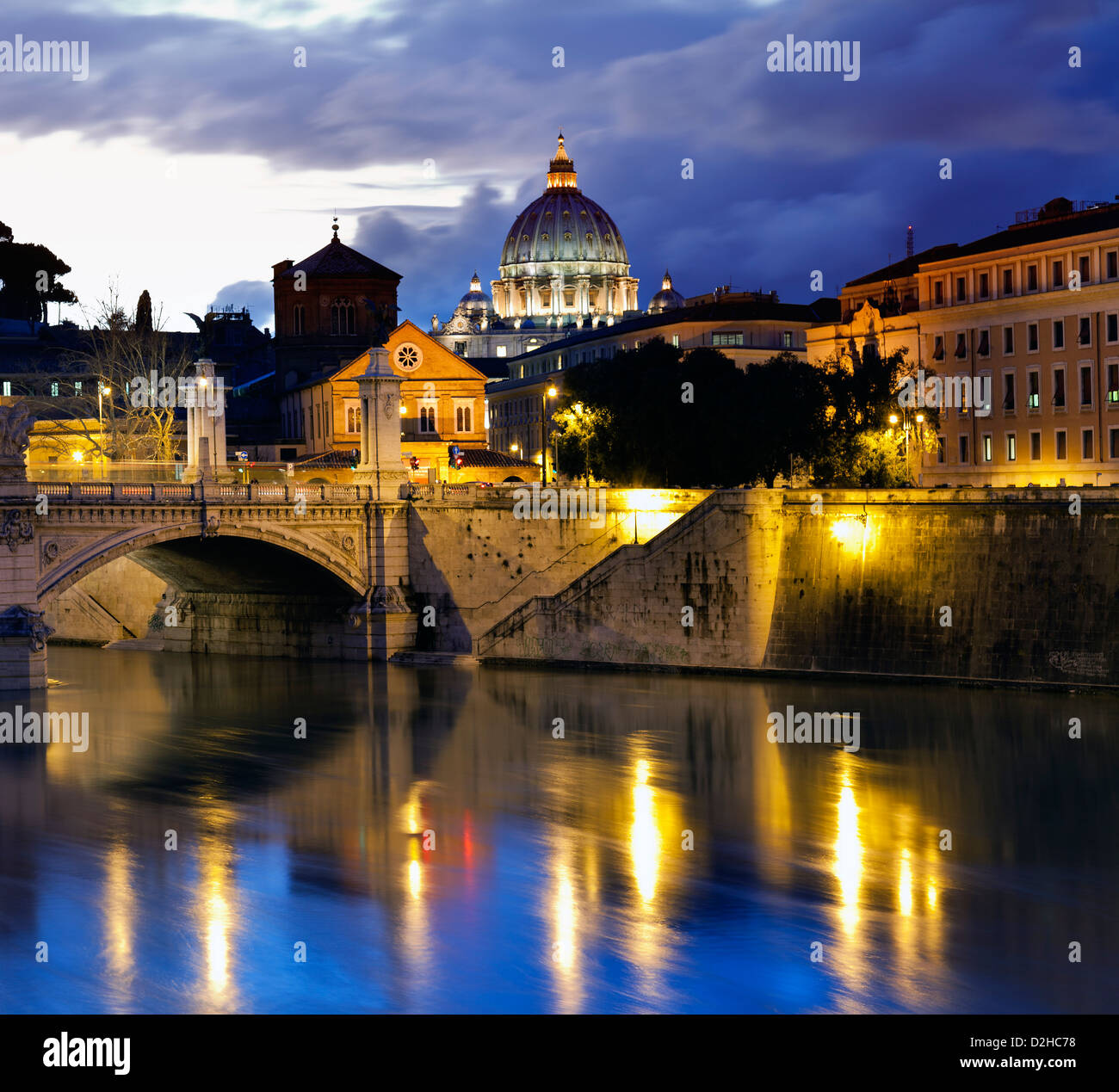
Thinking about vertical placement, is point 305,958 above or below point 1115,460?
below

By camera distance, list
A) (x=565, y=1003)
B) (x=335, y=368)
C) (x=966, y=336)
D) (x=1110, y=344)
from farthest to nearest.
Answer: (x=335, y=368), (x=966, y=336), (x=1110, y=344), (x=565, y=1003)

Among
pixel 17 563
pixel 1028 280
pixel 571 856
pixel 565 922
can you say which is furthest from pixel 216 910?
pixel 1028 280

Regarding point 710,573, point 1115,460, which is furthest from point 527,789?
point 1115,460

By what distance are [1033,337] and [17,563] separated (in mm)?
43521

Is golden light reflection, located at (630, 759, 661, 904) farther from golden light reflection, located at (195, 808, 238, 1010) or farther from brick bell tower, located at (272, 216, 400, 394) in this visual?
brick bell tower, located at (272, 216, 400, 394)

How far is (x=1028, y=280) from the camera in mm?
74750

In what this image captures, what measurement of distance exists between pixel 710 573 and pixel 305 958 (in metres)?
30.2

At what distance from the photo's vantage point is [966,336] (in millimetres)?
79125

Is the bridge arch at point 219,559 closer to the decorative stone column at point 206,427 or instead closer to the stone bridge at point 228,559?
the stone bridge at point 228,559

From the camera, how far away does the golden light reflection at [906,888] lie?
28.9 meters

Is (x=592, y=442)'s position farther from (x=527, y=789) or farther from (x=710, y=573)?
(x=527, y=789)

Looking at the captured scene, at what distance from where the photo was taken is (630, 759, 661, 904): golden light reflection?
30828mm

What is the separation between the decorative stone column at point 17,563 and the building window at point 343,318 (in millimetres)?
63123

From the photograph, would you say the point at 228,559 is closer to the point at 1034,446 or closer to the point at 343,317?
the point at 1034,446
